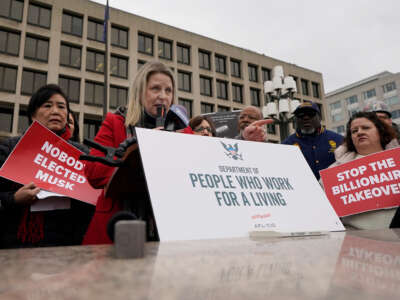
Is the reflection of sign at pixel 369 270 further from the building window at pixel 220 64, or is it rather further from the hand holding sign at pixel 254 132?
the building window at pixel 220 64

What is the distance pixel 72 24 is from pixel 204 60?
9028mm

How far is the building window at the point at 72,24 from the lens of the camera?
1827 cm

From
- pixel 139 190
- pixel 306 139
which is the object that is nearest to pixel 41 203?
pixel 139 190

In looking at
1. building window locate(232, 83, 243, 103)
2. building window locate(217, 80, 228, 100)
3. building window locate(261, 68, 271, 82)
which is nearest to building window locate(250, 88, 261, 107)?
building window locate(232, 83, 243, 103)

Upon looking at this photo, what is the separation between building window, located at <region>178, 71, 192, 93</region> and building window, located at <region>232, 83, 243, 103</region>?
377 centimetres

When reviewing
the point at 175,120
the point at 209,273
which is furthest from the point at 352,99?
the point at 209,273

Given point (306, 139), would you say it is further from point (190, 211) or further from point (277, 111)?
point (277, 111)

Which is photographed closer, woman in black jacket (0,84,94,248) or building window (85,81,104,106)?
woman in black jacket (0,84,94,248)

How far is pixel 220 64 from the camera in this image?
23.6m

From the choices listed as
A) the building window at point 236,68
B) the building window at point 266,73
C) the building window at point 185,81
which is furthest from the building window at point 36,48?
the building window at point 266,73

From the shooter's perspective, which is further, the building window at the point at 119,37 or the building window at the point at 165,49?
the building window at the point at 165,49

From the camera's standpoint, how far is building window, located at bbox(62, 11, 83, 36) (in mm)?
18270

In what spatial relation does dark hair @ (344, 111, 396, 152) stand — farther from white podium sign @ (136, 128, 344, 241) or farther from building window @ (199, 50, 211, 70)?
building window @ (199, 50, 211, 70)

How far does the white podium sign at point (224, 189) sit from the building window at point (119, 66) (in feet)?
63.1
